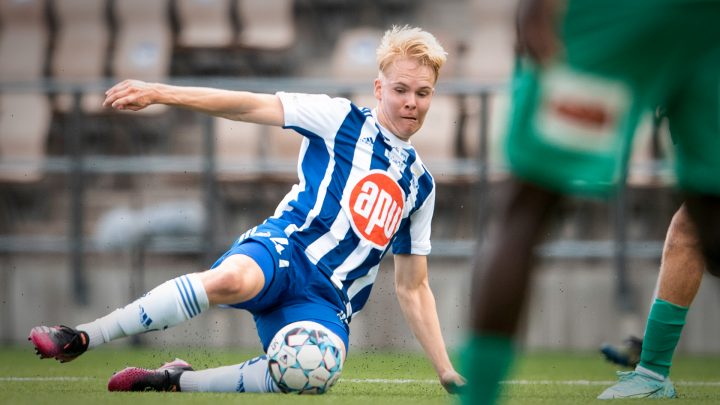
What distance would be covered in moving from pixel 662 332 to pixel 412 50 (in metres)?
1.37

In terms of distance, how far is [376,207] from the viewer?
445 cm

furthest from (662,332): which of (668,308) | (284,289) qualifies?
(284,289)

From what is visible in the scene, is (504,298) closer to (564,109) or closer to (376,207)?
(564,109)

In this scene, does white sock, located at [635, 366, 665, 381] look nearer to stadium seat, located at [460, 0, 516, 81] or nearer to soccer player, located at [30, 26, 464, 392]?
soccer player, located at [30, 26, 464, 392]

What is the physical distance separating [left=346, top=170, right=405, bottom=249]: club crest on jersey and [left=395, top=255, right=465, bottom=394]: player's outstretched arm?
0.22 meters

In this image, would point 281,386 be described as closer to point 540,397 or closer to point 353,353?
point 540,397

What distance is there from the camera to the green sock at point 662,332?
173 inches

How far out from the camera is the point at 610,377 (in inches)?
234

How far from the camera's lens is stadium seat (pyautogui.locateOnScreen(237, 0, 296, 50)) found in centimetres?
1050

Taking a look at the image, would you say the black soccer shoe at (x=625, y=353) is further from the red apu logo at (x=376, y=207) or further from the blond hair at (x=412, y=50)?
the blond hair at (x=412, y=50)

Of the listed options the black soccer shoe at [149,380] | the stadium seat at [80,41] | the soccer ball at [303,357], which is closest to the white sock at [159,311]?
the soccer ball at [303,357]

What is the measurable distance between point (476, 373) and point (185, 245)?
5952 mm

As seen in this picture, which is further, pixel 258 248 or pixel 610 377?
pixel 610 377

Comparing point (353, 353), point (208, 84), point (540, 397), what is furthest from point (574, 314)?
point (540, 397)
